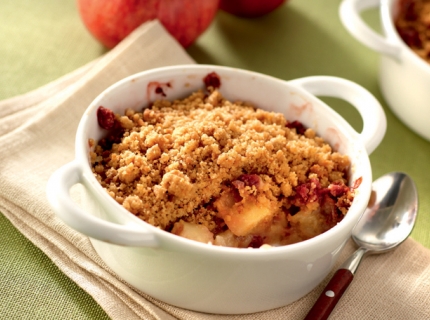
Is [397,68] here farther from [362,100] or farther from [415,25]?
[362,100]

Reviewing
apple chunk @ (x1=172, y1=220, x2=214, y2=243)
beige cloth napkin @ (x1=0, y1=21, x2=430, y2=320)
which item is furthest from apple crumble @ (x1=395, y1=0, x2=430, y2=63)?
apple chunk @ (x1=172, y1=220, x2=214, y2=243)

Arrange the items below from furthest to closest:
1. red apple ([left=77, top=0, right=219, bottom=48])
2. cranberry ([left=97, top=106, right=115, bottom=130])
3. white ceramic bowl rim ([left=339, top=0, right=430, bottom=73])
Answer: red apple ([left=77, top=0, right=219, bottom=48]) < white ceramic bowl rim ([left=339, top=0, right=430, bottom=73]) < cranberry ([left=97, top=106, right=115, bottom=130])

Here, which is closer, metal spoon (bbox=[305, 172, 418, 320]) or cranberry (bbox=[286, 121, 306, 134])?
metal spoon (bbox=[305, 172, 418, 320])

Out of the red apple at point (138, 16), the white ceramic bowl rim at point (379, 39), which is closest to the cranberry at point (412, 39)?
the white ceramic bowl rim at point (379, 39)

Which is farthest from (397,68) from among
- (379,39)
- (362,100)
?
(362,100)

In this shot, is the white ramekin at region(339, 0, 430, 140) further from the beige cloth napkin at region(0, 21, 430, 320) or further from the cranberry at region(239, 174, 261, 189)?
the cranberry at region(239, 174, 261, 189)

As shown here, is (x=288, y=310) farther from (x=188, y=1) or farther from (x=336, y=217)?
(x=188, y=1)
